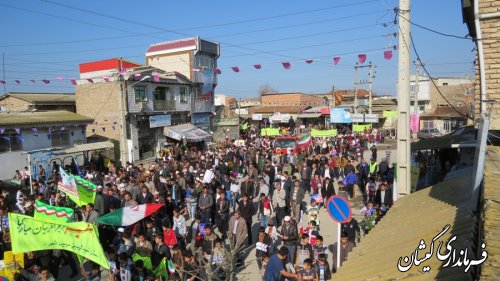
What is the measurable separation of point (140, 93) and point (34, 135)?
29.3 feet

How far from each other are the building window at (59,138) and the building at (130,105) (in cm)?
375

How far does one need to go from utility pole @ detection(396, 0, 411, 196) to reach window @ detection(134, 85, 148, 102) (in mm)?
22904

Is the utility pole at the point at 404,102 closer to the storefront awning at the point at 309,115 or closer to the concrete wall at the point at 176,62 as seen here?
the concrete wall at the point at 176,62

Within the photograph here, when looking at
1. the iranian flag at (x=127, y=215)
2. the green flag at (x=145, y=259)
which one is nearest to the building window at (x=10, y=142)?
the iranian flag at (x=127, y=215)

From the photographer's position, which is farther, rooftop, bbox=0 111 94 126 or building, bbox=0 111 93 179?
rooftop, bbox=0 111 94 126

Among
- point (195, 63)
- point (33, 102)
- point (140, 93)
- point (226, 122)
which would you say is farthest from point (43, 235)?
point (226, 122)

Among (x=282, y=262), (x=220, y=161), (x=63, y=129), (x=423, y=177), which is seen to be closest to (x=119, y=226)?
(x=282, y=262)

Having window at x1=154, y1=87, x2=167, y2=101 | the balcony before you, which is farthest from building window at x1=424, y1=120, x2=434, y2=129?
window at x1=154, y1=87, x2=167, y2=101

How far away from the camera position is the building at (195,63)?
36.3 meters

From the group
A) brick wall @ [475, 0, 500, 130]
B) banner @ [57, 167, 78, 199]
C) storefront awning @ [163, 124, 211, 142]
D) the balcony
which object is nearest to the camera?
brick wall @ [475, 0, 500, 130]

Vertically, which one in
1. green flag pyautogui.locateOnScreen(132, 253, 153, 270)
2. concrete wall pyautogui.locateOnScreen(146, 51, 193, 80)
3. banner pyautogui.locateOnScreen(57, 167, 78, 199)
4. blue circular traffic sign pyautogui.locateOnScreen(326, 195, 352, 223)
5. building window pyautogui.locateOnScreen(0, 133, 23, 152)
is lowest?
green flag pyautogui.locateOnScreen(132, 253, 153, 270)

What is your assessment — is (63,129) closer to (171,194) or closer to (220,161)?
(220,161)

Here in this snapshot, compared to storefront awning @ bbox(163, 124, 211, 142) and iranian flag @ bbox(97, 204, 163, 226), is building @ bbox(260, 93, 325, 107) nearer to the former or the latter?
storefront awning @ bbox(163, 124, 211, 142)

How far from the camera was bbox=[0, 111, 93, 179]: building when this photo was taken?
20047 millimetres
